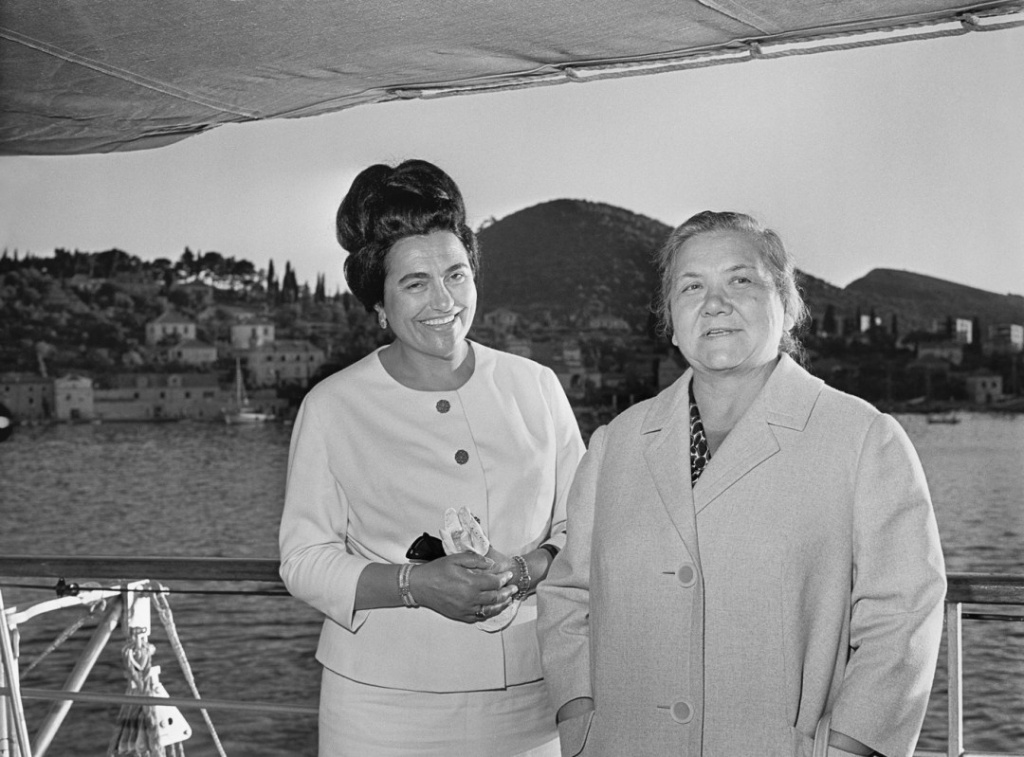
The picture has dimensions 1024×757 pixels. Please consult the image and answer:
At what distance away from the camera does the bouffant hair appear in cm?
158

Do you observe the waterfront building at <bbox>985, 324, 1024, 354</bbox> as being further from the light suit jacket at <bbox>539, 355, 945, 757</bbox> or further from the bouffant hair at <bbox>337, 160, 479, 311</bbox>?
the light suit jacket at <bbox>539, 355, 945, 757</bbox>

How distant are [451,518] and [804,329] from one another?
525 millimetres

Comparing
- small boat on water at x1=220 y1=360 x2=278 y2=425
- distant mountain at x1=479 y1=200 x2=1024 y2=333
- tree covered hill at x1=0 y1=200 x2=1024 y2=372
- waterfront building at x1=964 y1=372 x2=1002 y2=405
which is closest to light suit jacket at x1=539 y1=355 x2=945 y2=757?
tree covered hill at x1=0 y1=200 x2=1024 y2=372

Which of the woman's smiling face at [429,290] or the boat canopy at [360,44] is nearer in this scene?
the woman's smiling face at [429,290]

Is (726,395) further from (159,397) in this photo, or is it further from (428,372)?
(159,397)

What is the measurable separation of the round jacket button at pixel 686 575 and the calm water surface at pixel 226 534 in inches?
793

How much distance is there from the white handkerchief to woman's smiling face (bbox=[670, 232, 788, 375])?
357mm

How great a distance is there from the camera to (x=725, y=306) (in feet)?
4.41

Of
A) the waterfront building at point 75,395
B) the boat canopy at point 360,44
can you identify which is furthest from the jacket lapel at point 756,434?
the waterfront building at point 75,395

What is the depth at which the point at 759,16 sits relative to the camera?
173cm

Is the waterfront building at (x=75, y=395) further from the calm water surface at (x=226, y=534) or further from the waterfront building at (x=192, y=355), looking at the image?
the waterfront building at (x=192, y=355)

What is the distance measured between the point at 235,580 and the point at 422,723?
2.37 feet

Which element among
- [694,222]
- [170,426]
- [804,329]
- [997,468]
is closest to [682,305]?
[694,222]

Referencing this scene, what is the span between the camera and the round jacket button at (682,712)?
4.27 feet
